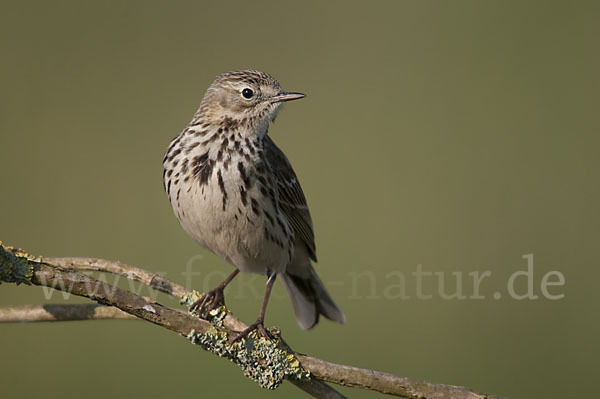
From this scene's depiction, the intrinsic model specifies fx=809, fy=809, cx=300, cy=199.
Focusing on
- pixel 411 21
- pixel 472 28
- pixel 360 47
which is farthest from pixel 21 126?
pixel 472 28

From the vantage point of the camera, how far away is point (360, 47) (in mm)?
8555

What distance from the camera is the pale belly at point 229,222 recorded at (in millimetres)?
4078

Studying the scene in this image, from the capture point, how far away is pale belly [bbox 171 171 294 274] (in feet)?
13.4

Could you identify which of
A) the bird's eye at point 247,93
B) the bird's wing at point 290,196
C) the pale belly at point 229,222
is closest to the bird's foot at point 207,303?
the pale belly at point 229,222

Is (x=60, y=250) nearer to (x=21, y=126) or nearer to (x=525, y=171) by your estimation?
(x=21, y=126)

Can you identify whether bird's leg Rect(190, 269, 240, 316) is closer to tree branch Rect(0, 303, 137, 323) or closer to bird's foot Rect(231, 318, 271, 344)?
bird's foot Rect(231, 318, 271, 344)

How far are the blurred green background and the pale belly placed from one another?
133 cm

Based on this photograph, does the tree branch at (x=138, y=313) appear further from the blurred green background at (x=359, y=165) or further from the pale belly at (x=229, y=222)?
the blurred green background at (x=359, y=165)

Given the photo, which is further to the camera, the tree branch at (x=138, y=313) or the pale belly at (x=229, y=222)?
the pale belly at (x=229, y=222)

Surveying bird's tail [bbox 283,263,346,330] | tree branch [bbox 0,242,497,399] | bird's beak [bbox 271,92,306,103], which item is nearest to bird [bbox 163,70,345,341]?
bird's beak [bbox 271,92,306,103]

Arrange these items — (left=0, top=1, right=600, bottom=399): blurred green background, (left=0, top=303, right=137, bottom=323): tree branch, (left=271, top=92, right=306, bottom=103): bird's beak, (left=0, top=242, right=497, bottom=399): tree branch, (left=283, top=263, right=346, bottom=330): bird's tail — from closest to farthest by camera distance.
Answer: (left=0, top=242, right=497, bottom=399): tree branch < (left=0, top=303, right=137, bottom=323): tree branch < (left=271, top=92, right=306, bottom=103): bird's beak < (left=283, top=263, right=346, bottom=330): bird's tail < (left=0, top=1, right=600, bottom=399): blurred green background

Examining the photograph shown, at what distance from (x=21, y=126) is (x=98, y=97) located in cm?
75

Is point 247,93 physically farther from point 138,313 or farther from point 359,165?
point 359,165

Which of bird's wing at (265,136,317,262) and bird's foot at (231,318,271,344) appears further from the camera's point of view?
bird's wing at (265,136,317,262)
